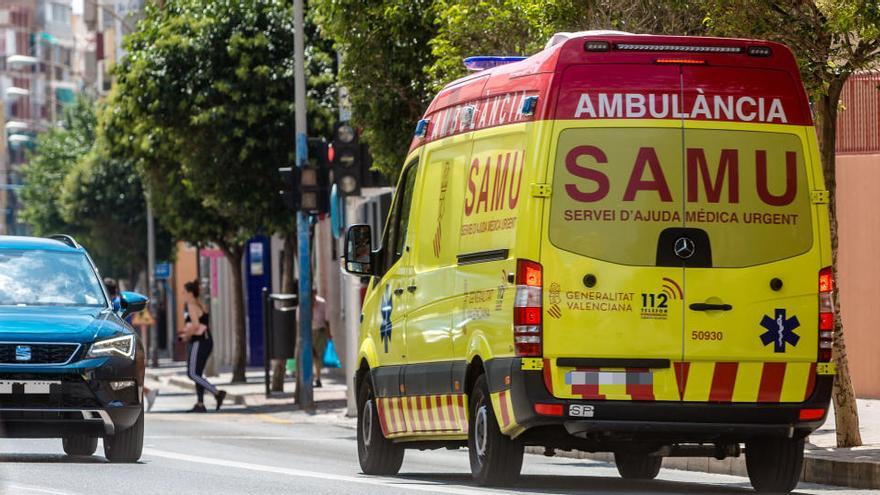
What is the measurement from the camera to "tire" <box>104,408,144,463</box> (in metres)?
16.7

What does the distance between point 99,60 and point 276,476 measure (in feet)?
273

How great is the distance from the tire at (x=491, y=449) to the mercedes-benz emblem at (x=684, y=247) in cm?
145

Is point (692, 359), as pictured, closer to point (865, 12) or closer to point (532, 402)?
point (532, 402)

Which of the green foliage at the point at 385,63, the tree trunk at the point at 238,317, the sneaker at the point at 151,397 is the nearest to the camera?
the green foliage at the point at 385,63

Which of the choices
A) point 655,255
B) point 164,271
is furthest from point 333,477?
point 164,271

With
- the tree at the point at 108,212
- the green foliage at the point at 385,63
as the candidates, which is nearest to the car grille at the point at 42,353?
the green foliage at the point at 385,63

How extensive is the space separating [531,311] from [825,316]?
5.69 feet

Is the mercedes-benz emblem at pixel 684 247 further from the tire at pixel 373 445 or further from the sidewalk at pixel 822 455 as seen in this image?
the tire at pixel 373 445

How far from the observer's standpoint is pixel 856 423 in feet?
52.9

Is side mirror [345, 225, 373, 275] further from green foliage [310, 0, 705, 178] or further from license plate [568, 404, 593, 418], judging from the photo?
green foliage [310, 0, 705, 178]

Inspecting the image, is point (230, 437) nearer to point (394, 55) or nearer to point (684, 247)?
point (394, 55)

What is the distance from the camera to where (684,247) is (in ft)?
41.2

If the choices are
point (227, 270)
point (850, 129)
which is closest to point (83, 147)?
point (227, 270)

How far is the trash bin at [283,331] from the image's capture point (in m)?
31.2
